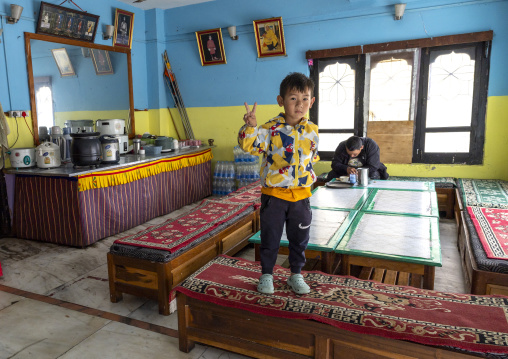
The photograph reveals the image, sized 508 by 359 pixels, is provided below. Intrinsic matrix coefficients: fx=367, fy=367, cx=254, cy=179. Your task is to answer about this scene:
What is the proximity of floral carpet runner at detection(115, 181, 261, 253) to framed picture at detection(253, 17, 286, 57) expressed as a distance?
8.40 feet

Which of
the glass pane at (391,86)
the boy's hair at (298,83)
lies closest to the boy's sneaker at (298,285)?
the boy's hair at (298,83)

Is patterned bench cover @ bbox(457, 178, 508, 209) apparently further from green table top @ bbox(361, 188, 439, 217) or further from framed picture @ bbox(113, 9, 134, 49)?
framed picture @ bbox(113, 9, 134, 49)

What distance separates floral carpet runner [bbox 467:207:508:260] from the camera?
2.34 metres

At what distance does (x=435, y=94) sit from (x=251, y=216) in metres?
3.10

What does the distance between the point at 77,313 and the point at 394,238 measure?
7.13 ft

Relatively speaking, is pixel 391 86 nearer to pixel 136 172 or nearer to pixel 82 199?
pixel 136 172

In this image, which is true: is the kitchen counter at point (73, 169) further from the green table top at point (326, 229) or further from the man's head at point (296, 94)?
the man's head at point (296, 94)

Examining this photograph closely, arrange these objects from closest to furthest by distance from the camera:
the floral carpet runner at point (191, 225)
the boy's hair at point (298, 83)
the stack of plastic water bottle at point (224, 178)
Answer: the boy's hair at point (298, 83), the floral carpet runner at point (191, 225), the stack of plastic water bottle at point (224, 178)

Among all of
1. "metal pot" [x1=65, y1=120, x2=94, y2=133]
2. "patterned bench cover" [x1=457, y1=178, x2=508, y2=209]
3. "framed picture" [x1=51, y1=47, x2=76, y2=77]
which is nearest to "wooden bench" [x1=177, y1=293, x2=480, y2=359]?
→ "patterned bench cover" [x1=457, y1=178, x2=508, y2=209]

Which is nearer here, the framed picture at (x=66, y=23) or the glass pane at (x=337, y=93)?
the framed picture at (x=66, y=23)

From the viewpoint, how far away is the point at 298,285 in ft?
6.07

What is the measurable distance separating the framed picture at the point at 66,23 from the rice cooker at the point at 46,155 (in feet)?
4.83

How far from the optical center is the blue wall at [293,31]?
4.50m

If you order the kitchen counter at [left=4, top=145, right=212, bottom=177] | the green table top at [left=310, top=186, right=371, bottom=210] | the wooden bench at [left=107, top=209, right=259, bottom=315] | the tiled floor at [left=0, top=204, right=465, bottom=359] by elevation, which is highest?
the kitchen counter at [left=4, top=145, right=212, bottom=177]
